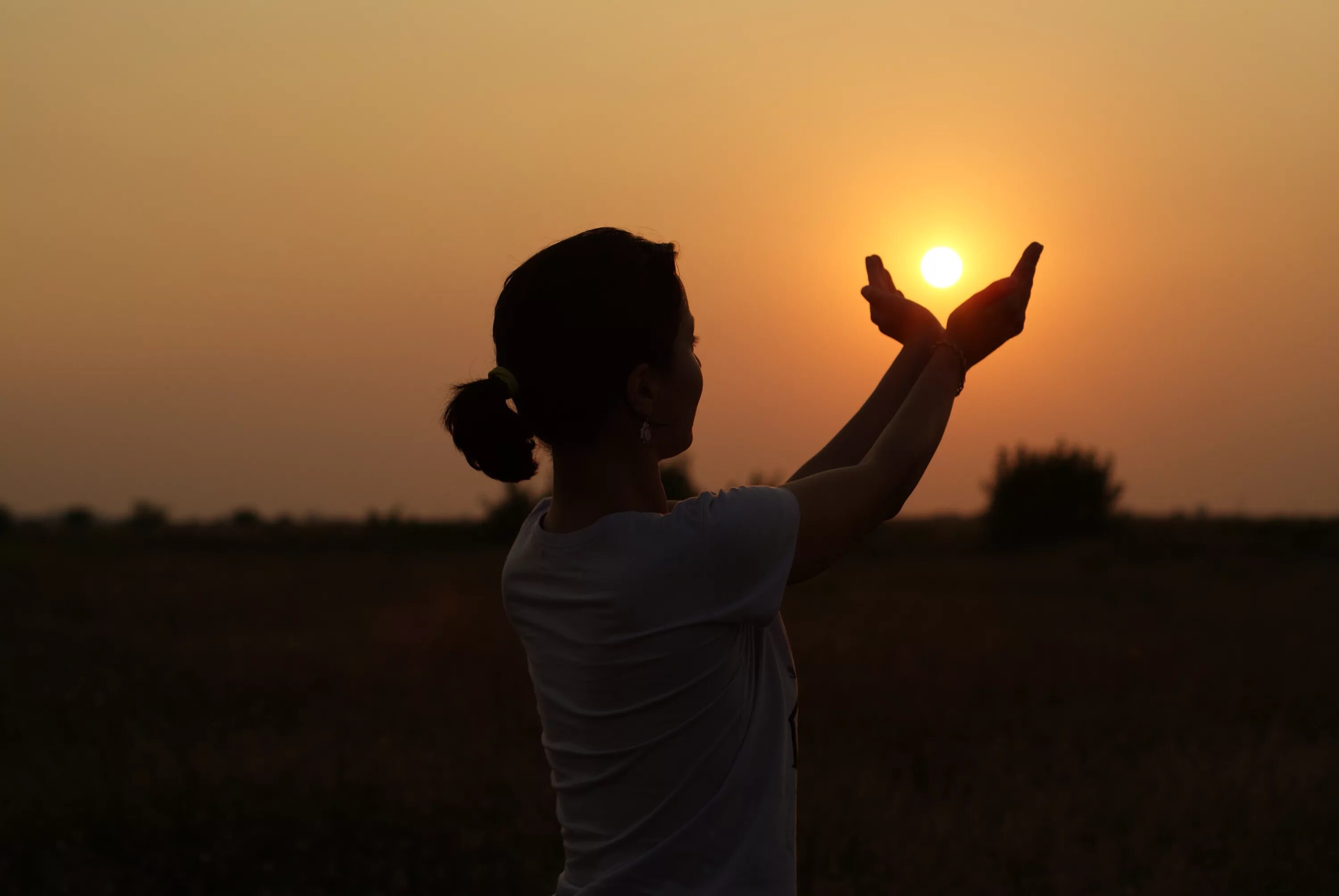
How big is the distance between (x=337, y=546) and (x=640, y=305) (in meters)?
30.8

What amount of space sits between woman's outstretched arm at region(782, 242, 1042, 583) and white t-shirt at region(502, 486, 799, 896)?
0.05 m

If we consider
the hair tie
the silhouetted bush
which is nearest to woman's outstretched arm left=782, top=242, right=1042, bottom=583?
the hair tie

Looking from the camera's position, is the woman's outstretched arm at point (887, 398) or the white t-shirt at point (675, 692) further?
the woman's outstretched arm at point (887, 398)

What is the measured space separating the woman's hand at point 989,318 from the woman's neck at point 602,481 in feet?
1.84

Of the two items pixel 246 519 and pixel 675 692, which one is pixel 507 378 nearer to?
pixel 675 692

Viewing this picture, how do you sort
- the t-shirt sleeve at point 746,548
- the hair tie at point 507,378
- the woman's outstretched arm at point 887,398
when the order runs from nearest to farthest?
→ the t-shirt sleeve at point 746,548 < the hair tie at point 507,378 < the woman's outstretched arm at point 887,398

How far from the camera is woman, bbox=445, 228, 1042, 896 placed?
5.11 feet

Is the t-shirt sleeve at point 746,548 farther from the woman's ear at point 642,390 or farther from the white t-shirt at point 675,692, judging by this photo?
the woman's ear at point 642,390

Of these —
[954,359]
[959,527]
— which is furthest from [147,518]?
[954,359]

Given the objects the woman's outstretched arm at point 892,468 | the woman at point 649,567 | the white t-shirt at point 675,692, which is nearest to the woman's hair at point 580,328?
the woman at point 649,567

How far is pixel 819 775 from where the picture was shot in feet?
22.5

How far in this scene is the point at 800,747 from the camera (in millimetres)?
8164

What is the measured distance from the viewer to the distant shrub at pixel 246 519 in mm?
33406

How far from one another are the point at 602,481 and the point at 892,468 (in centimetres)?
41
